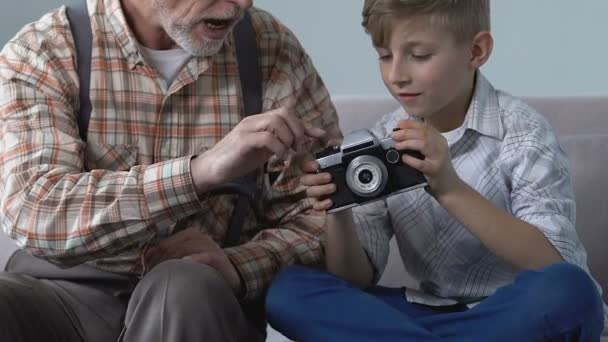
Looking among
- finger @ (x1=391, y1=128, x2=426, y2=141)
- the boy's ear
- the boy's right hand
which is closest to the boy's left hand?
finger @ (x1=391, y1=128, x2=426, y2=141)

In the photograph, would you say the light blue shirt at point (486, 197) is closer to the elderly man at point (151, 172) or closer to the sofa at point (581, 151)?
the elderly man at point (151, 172)

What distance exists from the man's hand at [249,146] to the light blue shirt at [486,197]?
0.28 metres

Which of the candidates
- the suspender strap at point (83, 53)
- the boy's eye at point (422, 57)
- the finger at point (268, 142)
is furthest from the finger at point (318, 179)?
the suspender strap at point (83, 53)

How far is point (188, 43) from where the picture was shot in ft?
5.31

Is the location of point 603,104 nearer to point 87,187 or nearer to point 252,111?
point 252,111

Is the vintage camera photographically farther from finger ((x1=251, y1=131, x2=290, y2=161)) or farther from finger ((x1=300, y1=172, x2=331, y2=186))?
finger ((x1=251, y1=131, x2=290, y2=161))

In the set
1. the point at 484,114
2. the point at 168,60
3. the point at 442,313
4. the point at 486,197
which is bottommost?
the point at 442,313

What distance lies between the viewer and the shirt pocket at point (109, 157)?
63.1 inches

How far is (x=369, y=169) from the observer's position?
150cm

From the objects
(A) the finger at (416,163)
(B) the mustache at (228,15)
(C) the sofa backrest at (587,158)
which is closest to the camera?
(A) the finger at (416,163)

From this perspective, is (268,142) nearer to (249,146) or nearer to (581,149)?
(249,146)

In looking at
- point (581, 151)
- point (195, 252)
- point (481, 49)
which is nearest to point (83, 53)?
point (195, 252)

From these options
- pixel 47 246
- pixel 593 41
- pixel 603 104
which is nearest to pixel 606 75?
pixel 593 41

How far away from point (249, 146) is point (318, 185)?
0.46 feet
